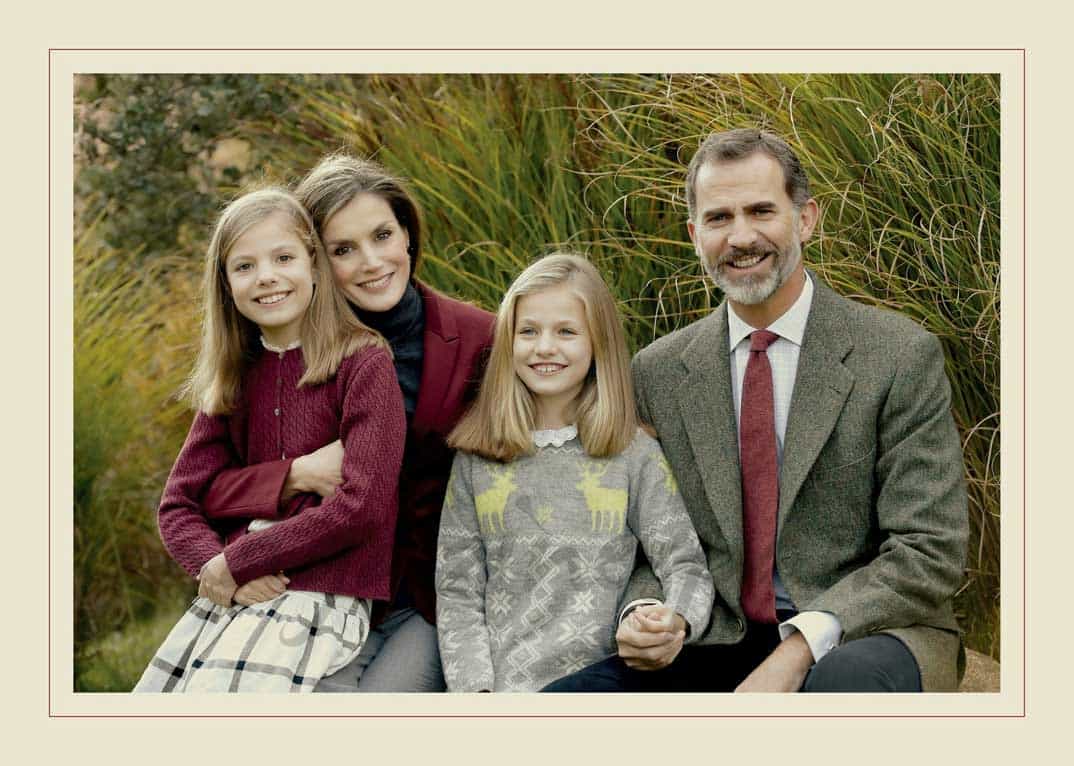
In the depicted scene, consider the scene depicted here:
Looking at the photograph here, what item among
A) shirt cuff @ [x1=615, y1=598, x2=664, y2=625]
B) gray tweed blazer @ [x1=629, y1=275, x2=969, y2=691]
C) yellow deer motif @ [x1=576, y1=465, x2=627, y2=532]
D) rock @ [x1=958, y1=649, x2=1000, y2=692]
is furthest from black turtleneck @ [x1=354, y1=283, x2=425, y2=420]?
rock @ [x1=958, y1=649, x2=1000, y2=692]

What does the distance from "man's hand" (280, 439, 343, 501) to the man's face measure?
1075mm

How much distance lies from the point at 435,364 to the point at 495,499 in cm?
42

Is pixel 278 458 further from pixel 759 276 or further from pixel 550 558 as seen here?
pixel 759 276

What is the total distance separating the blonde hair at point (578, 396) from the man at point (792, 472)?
0.16 meters

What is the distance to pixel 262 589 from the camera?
3014 millimetres

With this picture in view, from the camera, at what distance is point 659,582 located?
3.03 metres

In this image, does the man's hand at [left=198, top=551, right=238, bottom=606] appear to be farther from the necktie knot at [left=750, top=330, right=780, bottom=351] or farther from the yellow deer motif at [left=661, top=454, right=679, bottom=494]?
the necktie knot at [left=750, top=330, right=780, bottom=351]

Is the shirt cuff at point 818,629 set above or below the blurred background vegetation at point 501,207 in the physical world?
below

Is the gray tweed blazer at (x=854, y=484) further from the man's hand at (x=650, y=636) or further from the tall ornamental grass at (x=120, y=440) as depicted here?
the tall ornamental grass at (x=120, y=440)

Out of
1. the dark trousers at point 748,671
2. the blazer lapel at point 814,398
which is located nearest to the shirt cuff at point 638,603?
the dark trousers at point 748,671

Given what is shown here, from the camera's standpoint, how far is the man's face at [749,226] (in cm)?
308

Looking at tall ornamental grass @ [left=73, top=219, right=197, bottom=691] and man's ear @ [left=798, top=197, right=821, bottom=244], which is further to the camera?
tall ornamental grass @ [left=73, top=219, right=197, bottom=691]

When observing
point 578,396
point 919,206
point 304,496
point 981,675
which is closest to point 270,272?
point 304,496

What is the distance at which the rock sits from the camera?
3.62 m
